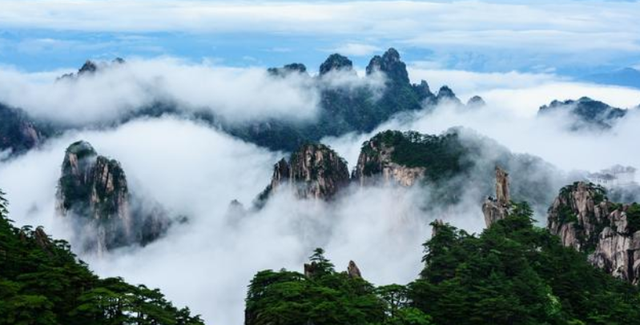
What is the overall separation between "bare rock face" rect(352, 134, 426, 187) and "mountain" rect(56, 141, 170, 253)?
143ft

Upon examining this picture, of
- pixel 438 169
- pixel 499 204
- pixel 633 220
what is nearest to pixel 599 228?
pixel 633 220

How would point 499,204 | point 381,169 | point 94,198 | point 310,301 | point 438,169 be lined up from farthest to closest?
1. point 94,198
2. point 381,169
3. point 438,169
4. point 499,204
5. point 310,301

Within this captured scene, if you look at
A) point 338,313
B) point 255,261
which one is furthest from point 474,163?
point 338,313

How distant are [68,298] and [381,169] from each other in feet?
300

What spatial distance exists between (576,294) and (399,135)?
7490cm

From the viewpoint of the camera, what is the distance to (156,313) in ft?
121

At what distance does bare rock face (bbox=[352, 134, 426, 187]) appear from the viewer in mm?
120875

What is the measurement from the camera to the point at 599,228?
7669 centimetres

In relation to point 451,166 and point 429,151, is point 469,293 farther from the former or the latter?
point 429,151

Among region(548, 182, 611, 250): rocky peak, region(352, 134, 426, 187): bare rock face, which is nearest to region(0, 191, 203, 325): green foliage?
region(548, 182, 611, 250): rocky peak

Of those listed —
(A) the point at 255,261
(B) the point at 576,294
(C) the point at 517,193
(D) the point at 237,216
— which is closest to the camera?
(B) the point at 576,294

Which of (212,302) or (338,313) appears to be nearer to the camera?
(338,313)

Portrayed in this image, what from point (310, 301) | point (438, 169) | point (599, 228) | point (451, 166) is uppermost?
point (451, 166)

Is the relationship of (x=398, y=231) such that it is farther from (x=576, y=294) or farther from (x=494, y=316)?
(x=494, y=316)
